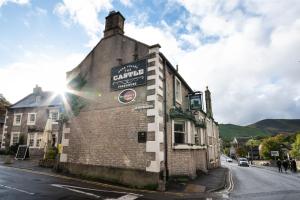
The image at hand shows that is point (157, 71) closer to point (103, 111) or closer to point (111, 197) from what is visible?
point (103, 111)

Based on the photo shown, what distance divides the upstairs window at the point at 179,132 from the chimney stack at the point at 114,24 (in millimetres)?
8506

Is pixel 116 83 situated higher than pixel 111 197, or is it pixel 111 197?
pixel 116 83

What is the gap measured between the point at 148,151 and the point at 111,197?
11.3ft

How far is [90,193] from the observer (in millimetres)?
9602

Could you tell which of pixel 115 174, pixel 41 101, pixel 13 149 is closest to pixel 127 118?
pixel 115 174

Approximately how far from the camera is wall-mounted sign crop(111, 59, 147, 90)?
13.4 metres

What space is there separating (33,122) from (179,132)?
26244 millimetres

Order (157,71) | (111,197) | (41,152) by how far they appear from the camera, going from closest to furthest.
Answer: (111,197)
(157,71)
(41,152)

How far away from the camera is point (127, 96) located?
13555mm

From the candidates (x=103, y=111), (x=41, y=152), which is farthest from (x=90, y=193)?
(x=41, y=152)

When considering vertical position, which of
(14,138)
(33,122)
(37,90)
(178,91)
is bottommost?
(14,138)

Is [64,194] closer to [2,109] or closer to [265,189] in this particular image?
[265,189]

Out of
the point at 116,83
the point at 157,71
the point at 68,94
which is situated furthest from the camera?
the point at 68,94

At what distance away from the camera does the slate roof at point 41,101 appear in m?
32.0
